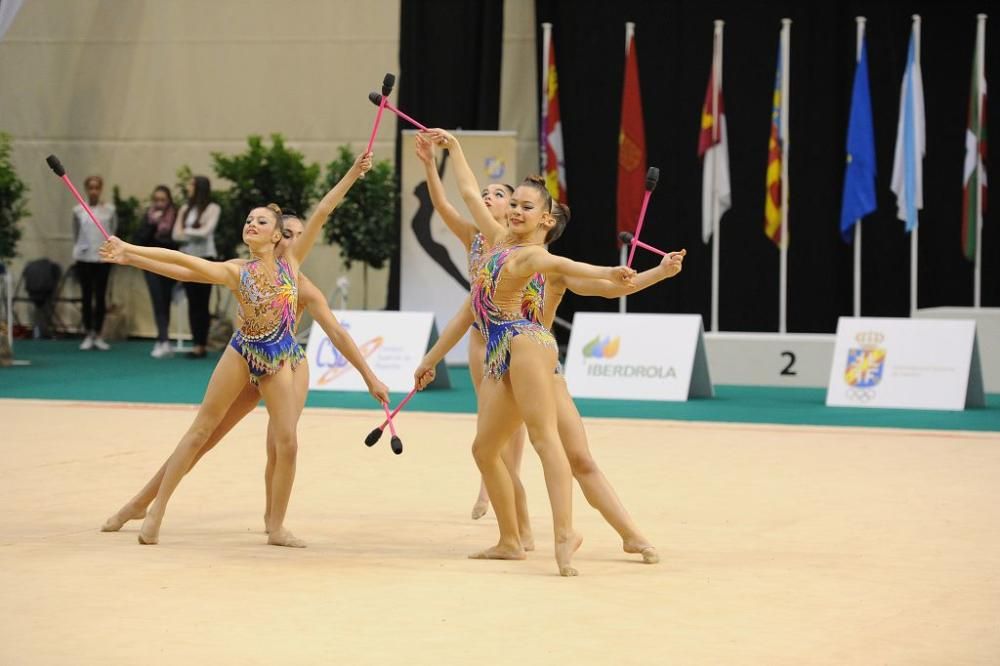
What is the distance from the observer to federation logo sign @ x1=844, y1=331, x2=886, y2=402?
12109mm

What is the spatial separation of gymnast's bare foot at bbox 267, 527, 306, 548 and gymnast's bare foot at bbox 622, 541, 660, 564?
140 centimetres

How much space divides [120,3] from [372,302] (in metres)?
5.23

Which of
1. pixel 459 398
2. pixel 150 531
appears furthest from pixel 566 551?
pixel 459 398

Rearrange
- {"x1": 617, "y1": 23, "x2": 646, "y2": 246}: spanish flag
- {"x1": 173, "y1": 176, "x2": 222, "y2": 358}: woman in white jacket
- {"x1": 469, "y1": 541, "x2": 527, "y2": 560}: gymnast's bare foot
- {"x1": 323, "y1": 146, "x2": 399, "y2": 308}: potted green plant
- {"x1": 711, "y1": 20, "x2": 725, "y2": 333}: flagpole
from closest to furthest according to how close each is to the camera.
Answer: {"x1": 469, "y1": 541, "x2": 527, "y2": 560}: gymnast's bare foot, {"x1": 711, "y1": 20, "x2": 725, "y2": 333}: flagpole, {"x1": 617, "y1": 23, "x2": 646, "y2": 246}: spanish flag, {"x1": 173, "y1": 176, "x2": 222, "y2": 358}: woman in white jacket, {"x1": 323, "y1": 146, "x2": 399, "y2": 308}: potted green plant

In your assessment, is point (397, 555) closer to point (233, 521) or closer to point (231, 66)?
point (233, 521)

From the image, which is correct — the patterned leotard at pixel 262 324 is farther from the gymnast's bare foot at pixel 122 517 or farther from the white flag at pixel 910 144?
the white flag at pixel 910 144

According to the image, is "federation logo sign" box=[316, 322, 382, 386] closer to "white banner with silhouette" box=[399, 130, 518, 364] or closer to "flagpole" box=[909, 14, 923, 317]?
"white banner with silhouette" box=[399, 130, 518, 364]

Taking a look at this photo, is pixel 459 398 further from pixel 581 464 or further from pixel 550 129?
pixel 581 464

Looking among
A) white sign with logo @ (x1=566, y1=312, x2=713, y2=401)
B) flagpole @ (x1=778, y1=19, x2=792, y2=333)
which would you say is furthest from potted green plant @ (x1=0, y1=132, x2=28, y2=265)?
flagpole @ (x1=778, y1=19, x2=792, y2=333)

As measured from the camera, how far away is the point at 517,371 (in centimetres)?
574

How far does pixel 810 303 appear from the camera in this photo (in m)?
15.8

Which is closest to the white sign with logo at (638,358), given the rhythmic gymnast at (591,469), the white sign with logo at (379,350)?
the white sign with logo at (379,350)

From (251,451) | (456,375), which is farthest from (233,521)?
(456,375)

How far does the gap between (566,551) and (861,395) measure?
705cm
